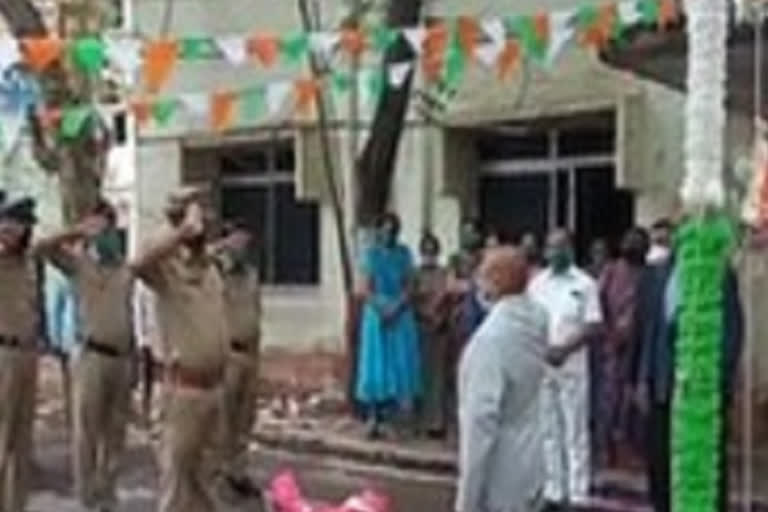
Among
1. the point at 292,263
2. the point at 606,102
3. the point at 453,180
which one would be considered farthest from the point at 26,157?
the point at 606,102

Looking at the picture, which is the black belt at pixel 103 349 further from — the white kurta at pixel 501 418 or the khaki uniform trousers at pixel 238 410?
the white kurta at pixel 501 418

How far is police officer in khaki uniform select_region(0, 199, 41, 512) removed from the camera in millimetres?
12742

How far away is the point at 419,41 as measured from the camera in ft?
50.5

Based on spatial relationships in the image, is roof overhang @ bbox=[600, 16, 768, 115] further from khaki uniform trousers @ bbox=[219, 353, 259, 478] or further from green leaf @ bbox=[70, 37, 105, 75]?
green leaf @ bbox=[70, 37, 105, 75]

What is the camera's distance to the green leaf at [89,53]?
50.0 feet

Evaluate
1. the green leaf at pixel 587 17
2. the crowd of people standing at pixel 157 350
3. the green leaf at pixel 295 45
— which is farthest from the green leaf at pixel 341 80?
the green leaf at pixel 587 17

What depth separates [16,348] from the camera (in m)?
12.9

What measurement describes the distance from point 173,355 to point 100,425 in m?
2.52

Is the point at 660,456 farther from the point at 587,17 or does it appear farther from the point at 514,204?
the point at 514,204

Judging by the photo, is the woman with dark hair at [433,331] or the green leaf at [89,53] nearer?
the green leaf at [89,53]

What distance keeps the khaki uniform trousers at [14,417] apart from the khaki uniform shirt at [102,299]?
1.80ft

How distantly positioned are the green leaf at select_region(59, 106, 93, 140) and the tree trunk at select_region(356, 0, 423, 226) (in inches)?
99.5

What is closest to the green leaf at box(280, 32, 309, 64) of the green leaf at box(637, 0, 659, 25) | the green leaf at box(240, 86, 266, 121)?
the green leaf at box(240, 86, 266, 121)

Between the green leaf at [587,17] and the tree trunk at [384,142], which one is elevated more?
the green leaf at [587,17]
